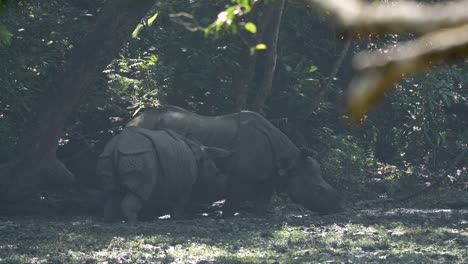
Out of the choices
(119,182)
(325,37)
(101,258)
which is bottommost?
(101,258)

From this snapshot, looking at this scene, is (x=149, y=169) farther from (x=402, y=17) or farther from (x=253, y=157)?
(x=402, y=17)

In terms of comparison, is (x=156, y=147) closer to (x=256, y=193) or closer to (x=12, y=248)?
(x=256, y=193)

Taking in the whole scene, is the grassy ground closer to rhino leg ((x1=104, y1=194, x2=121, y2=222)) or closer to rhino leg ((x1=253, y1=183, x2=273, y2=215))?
rhino leg ((x1=104, y1=194, x2=121, y2=222))

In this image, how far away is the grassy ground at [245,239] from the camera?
987cm

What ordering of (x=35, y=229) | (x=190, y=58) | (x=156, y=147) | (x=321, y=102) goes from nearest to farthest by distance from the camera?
(x=35, y=229) → (x=156, y=147) → (x=190, y=58) → (x=321, y=102)

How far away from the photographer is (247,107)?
16766mm

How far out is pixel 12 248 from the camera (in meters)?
10.3

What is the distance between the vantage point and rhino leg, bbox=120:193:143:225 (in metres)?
12.9

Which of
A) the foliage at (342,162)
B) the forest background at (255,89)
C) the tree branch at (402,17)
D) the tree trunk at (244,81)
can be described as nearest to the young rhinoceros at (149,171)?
the forest background at (255,89)

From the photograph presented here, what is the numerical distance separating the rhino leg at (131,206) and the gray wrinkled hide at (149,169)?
0.05 meters

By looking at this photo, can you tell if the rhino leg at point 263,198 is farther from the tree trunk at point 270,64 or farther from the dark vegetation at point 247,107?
the tree trunk at point 270,64

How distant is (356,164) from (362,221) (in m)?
3.58

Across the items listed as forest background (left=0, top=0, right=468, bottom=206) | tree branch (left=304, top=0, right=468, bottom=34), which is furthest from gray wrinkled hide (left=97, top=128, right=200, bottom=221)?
tree branch (left=304, top=0, right=468, bottom=34)

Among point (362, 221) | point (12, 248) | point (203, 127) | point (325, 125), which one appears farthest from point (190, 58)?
point (12, 248)
